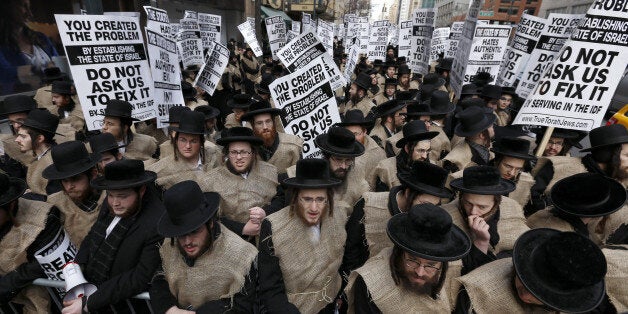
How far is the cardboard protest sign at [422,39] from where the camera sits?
28.8ft

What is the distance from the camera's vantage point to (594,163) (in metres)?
4.05

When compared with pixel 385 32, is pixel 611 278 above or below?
below

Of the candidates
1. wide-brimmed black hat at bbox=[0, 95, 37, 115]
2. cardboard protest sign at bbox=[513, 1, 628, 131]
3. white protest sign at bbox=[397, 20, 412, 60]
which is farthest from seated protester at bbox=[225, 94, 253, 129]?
white protest sign at bbox=[397, 20, 412, 60]

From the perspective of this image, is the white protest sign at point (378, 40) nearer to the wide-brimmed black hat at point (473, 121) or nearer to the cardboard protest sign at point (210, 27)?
the cardboard protest sign at point (210, 27)

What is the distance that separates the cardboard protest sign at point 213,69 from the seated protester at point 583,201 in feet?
21.1

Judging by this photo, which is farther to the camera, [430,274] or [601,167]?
[601,167]

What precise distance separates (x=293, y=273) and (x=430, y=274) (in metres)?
1.29

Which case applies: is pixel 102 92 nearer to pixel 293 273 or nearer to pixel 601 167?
pixel 293 273

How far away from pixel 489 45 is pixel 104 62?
309 inches

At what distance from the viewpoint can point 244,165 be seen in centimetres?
398

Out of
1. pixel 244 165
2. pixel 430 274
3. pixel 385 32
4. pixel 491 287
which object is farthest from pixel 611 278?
pixel 385 32

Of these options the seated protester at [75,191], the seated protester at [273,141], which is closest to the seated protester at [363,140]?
the seated protester at [273,141]

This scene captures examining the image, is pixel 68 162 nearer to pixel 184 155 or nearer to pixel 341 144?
pixel 184 155

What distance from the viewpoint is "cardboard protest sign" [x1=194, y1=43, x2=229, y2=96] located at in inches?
285
